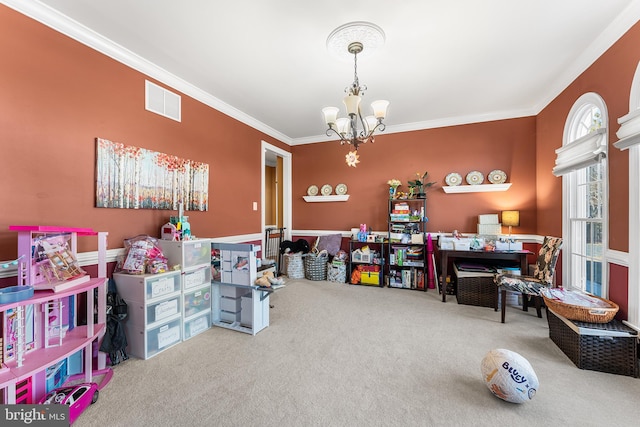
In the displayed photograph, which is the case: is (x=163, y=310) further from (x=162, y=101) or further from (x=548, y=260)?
(x=548, y=260)

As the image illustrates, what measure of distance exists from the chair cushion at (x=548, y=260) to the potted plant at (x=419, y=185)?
1774mm

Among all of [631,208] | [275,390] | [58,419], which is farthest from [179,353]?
[631,208]

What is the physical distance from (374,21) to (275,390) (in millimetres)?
3023

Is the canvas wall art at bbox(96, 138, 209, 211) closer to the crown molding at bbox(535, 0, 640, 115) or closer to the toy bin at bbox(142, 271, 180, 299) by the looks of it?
the toy bin at bbox(142, 271, 180, 299)

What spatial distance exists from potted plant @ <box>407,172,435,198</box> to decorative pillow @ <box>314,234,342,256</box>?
1.65m

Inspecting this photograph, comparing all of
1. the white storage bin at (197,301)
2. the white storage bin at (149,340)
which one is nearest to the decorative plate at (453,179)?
the white storage bin at (197,301)

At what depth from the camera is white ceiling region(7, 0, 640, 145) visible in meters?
2.03

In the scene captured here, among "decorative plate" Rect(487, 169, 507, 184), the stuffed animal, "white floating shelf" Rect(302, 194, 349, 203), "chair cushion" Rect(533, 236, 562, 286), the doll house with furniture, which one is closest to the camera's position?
the doll house with furniture

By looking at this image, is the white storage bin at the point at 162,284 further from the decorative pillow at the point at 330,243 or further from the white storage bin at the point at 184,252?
the decorative pillow at the point at 330,243

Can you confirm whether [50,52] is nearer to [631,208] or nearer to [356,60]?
[356,60]

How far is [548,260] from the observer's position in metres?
2.97

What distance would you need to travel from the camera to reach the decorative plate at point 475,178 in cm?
427

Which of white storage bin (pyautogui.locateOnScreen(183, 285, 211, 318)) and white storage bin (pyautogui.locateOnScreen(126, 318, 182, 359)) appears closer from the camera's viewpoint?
white storage bin (pyautogui.locateOnScreen(126, 318, 182, 359))

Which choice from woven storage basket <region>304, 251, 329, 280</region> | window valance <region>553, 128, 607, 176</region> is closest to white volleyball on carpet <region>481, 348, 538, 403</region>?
window valance <region>553, 128, 607, 176</region>
